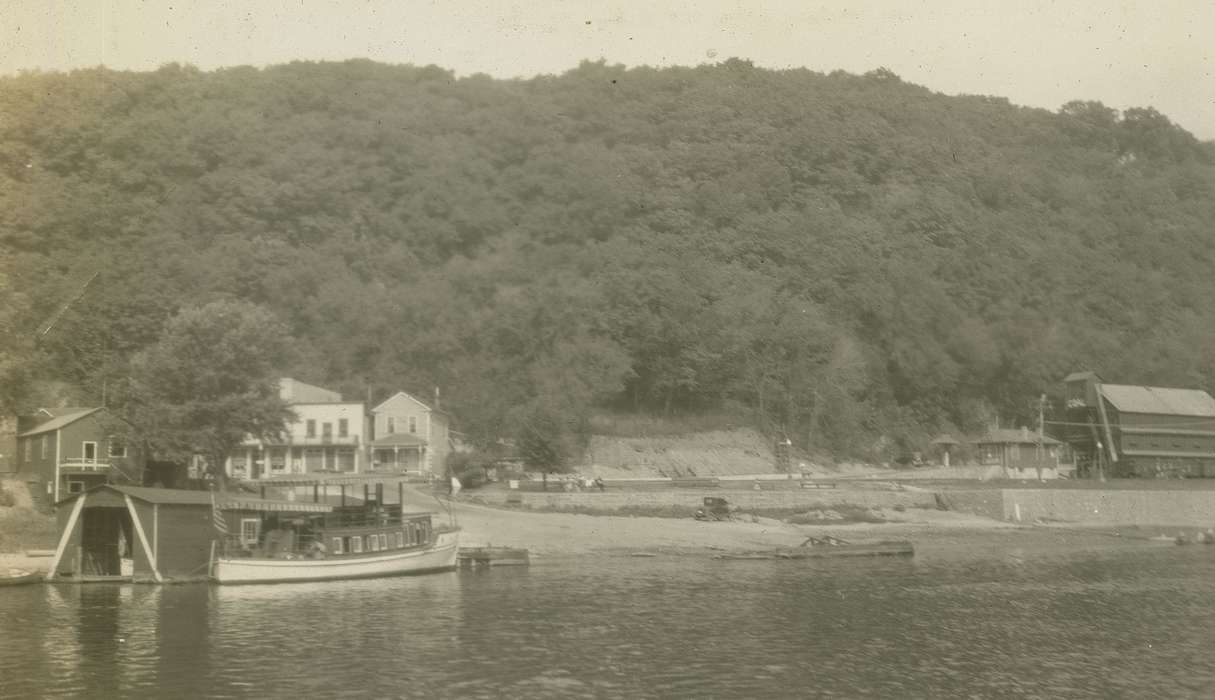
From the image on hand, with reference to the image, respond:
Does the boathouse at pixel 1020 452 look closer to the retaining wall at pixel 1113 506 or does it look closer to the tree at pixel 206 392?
the retaining wall at pixel 1113 506

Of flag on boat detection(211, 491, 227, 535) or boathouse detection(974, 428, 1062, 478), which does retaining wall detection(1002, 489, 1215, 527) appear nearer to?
boathouse detection(974, 428, 1062, 478)

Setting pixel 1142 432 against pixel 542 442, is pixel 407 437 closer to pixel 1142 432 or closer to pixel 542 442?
pixel 542 442

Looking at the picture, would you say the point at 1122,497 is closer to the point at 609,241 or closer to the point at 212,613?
the point at 609,241

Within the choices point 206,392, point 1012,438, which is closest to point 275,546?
point 206,392

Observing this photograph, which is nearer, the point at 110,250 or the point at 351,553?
the point at 351,553

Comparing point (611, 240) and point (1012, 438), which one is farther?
point (611, 240)

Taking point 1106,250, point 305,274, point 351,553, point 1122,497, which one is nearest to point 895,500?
point 1122,497
